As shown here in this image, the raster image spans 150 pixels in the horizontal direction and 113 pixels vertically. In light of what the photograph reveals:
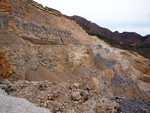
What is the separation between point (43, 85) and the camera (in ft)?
21.1

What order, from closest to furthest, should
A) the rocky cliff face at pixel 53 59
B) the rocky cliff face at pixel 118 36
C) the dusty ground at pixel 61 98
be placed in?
→ the dusty ground at pixel 61 98 < the rocky cliff face at pixel 53 59 < the rocky cliff face at pixel 118 36

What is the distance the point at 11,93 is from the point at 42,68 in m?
3.49

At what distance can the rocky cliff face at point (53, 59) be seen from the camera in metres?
8.45

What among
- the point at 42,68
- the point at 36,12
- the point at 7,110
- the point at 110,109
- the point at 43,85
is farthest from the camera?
the point at 36,12

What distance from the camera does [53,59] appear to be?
10555mm

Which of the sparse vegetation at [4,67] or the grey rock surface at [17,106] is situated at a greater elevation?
the sparse vegetation at [4,67]

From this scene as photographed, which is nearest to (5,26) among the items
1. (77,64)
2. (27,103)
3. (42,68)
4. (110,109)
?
(42,68)

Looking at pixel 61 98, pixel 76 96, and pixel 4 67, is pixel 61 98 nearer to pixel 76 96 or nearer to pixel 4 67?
pixel 76 96

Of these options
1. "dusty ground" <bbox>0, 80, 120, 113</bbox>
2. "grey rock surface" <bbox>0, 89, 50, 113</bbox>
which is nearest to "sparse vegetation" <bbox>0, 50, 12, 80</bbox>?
"dusty ground" <bbox>0, 80, 120, 113</bbox>

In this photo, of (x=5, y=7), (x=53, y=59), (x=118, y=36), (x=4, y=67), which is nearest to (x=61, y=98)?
(x=4, y=67)

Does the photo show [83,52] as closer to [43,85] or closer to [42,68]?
[42,68]

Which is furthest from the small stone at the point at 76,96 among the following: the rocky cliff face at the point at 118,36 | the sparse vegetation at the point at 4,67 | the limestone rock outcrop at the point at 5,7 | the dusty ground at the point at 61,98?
the rocky cliff face at the point at 118,36

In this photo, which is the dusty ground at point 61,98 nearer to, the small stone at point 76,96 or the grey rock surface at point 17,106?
the small stone at point 76,96

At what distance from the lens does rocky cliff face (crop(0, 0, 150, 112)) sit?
8.45 metres
